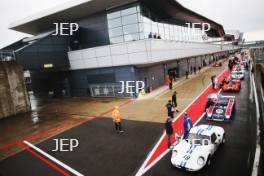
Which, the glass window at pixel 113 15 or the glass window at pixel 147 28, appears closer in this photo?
the glass window at pixel 113 15

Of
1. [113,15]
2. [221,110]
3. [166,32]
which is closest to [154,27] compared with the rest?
[166,32]

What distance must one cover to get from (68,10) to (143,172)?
2261 cm

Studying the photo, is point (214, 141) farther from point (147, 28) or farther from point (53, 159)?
point (147, 28)

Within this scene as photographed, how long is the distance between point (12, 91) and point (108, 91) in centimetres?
1081

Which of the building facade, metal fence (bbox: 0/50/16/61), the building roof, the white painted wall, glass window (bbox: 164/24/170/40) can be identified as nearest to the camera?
metal fence (bbox: 0/50/16/61)

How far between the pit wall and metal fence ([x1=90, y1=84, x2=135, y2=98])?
828 cm

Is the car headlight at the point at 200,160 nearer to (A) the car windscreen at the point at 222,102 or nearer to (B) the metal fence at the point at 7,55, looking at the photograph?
(A) the car windscreen at the point at 222,102

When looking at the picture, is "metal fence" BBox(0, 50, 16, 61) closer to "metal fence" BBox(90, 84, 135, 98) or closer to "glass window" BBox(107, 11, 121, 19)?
"metal fence" BBox(90, 84, 135, 98)

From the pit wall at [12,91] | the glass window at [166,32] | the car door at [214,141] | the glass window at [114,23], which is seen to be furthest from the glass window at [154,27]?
the car door at [214,141]

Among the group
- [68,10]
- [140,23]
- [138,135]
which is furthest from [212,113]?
[68,10]

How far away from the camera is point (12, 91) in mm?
20547

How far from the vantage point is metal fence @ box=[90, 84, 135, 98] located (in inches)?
930

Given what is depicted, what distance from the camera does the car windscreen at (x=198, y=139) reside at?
823 centimetres

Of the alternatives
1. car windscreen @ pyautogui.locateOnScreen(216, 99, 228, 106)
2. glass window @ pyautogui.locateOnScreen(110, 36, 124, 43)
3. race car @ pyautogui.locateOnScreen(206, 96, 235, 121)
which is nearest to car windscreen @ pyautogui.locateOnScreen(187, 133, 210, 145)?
race car @ pyautogui.locateOnScreen(206, 96, 235, 121)
